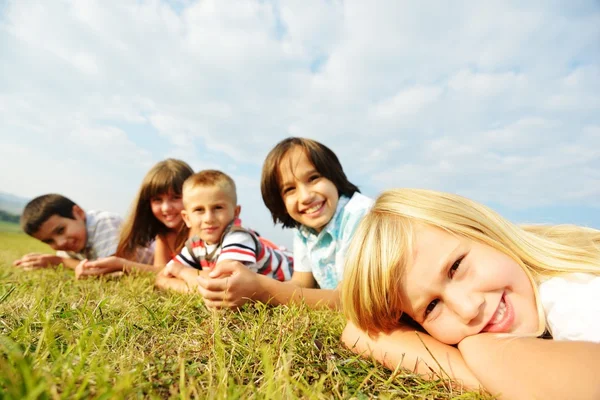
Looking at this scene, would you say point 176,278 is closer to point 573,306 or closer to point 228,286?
point 228,286

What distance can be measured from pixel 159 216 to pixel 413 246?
4.66 metres

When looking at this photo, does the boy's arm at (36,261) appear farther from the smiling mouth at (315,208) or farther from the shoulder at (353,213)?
the shoulder at (353,213)

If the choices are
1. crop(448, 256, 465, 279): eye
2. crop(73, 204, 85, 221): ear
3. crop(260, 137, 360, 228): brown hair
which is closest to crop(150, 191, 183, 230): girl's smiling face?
crop(73, 204, 85, 221): ear

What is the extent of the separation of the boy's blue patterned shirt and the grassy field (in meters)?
1.66

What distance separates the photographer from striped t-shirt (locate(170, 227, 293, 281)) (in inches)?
145

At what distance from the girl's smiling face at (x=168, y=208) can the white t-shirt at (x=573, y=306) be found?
475 cm

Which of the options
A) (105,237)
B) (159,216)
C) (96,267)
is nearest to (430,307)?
(96,267)

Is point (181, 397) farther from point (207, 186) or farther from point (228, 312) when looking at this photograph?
point (207, 186)

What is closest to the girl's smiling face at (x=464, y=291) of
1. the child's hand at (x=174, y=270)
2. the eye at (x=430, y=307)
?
the eye at (x=430, y=307)

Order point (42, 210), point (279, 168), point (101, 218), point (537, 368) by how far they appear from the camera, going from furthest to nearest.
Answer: point (101, 218)
point (42, 210)
point (279, 168)
point (537, 368)

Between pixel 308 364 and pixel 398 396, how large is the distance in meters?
0.37

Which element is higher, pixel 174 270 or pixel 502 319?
pixel 502 319

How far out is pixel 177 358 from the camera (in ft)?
4.42

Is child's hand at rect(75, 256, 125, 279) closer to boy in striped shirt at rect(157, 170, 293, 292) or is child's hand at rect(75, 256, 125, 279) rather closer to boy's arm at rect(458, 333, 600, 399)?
boy in striped shirt at rect(157, 170, 293, 292)
